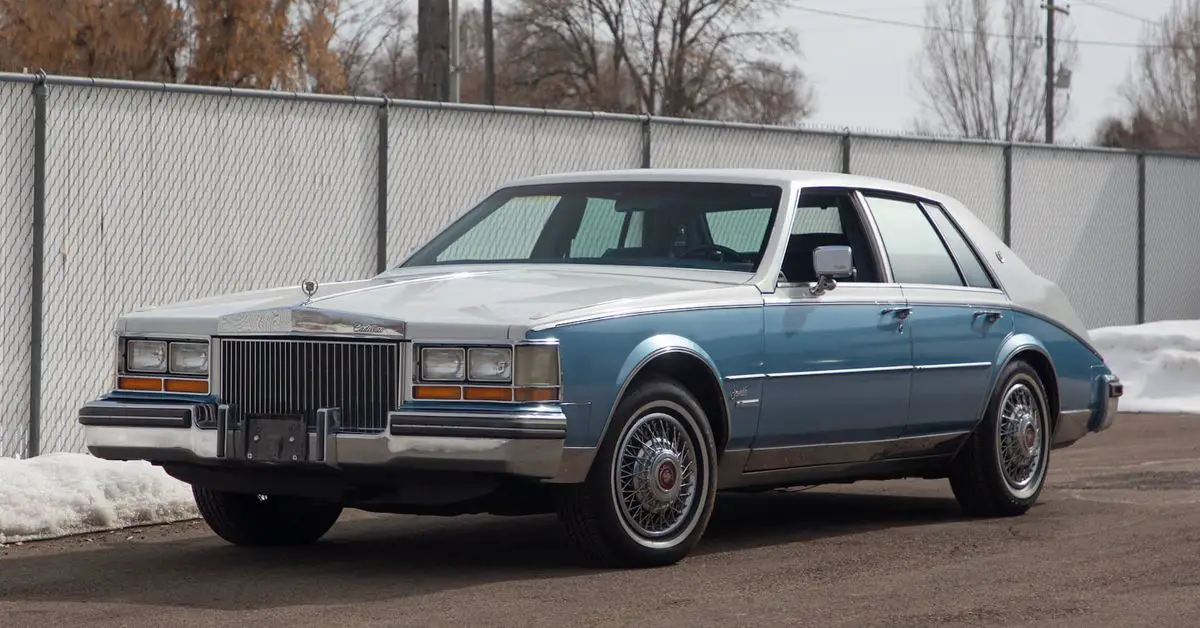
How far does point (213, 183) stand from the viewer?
11828 mm

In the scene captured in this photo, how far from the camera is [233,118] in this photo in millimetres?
11875

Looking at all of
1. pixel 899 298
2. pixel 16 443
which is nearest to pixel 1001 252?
pixel 899 298

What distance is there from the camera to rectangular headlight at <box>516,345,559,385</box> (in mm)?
6578

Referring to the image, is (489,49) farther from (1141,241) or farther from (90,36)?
(1141,241)

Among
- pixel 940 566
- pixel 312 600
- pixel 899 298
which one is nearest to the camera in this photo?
pixel 312 600

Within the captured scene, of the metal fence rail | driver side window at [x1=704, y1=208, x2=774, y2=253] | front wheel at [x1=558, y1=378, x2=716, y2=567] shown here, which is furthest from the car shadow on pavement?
the metal fence rail

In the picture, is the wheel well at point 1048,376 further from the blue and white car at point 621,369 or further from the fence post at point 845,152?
the fence post at point 845,152

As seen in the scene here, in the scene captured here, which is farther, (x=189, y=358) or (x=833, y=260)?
(x=833, y=260)

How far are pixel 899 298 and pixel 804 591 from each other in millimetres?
2129

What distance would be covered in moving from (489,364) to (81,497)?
271 cm

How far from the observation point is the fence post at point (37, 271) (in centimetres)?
1078

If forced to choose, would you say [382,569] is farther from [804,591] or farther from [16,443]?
[16,443]

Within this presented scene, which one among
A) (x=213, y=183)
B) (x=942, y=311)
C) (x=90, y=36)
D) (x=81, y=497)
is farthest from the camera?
(x=90, y=36)

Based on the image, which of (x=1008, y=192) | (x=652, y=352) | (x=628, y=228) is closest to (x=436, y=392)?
(x=652, y=352)
